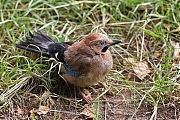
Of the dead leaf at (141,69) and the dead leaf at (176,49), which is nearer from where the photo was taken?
the dead leaf at (141,69)

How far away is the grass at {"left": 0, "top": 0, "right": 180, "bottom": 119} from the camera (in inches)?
174

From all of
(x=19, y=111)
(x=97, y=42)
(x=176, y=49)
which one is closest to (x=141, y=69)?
(x=176, y=49)

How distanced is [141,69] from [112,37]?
28.7 inches

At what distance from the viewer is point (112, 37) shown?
5355mm

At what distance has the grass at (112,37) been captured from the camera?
4422 millimetres

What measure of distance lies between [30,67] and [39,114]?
2.08 ft

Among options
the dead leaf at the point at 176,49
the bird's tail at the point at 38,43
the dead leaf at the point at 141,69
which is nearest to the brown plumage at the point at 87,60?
the bird's tail at the point at 38,43

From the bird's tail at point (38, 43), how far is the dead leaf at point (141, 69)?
1.07 m

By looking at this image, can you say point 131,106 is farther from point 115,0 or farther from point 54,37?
point 115,0

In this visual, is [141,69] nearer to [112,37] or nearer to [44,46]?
[112,37]

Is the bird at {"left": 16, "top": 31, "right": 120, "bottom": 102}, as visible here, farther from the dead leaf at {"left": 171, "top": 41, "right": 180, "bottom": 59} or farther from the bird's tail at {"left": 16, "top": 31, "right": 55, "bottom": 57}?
the dead leaf at {"left": 171, "top": 41, "right": 180, "bottom": 59}

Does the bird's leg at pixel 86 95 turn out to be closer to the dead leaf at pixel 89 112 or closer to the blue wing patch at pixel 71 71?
the dead leaf at pixel 89 112

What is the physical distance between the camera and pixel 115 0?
19.1ft

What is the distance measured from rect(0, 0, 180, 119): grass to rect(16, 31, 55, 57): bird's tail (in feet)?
0.38
